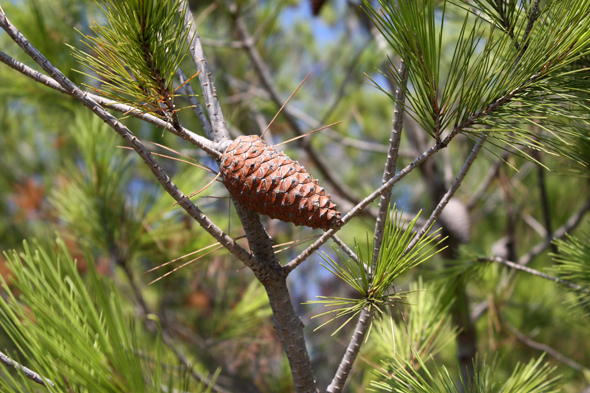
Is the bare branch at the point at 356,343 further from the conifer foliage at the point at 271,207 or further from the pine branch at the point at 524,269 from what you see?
the pine branch at the point at 524,269

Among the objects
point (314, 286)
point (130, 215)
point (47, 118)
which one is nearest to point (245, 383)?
point (130, 215)

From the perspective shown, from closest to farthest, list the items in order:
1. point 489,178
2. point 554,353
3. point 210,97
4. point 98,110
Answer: point 98,110, point 210,97, point 554,353, point 489,178

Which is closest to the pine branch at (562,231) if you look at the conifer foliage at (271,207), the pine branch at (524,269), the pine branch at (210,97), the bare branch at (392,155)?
the conifer foliage at (271,207)

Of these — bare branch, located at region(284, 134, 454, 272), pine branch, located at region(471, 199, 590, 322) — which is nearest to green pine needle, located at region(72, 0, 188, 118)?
bare branch, located at region(284, 134, 454, 272)

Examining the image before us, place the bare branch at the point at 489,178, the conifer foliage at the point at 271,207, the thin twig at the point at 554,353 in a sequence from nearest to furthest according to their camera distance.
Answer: the conifer foliage at the point at 271,207 < the thin twig at the point at 554,353 < the bare branch at the point at 489,178

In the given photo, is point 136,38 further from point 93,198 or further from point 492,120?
point 93,198

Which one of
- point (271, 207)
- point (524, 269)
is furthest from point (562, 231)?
point (271, 207)

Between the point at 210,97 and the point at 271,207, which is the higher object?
the point at 210,97

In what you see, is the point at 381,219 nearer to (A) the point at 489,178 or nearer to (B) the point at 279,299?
(B) the point at 279,299
